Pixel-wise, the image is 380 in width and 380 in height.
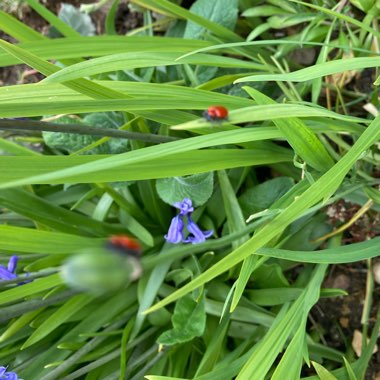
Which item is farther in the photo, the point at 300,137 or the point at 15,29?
the point at 15,29

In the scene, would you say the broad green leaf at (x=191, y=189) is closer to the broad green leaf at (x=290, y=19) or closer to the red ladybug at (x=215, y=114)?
the broad green leaf at (x=290, y=19)

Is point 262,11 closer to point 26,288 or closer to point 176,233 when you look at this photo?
point 176,233

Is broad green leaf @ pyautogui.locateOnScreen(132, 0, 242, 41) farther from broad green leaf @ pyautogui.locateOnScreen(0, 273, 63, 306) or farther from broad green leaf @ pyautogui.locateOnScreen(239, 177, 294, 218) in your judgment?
broad green leaf @ pyautogui.locateOnScreen(0, 273, 63, 306)

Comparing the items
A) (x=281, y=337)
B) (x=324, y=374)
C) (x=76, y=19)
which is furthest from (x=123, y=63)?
(x=76, y=19)

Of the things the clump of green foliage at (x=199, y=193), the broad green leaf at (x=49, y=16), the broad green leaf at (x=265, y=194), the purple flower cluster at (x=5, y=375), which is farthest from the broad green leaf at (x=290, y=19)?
the purple flower cluster at (x=5, y=375)

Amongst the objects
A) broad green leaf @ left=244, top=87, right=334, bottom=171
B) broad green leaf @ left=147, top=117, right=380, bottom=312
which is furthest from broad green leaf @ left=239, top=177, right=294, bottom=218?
broad green leaf @ left=147, top=117, right=380, bottom=312

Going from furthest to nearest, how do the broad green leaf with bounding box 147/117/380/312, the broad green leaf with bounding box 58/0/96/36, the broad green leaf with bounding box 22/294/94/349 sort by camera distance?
1. the broad green leaf with bounding box 58/0/96/36
2. the broad green leaf with bounding box 22/294/94/349
3. the broad green leaf with bounding box 147/117/380/312
